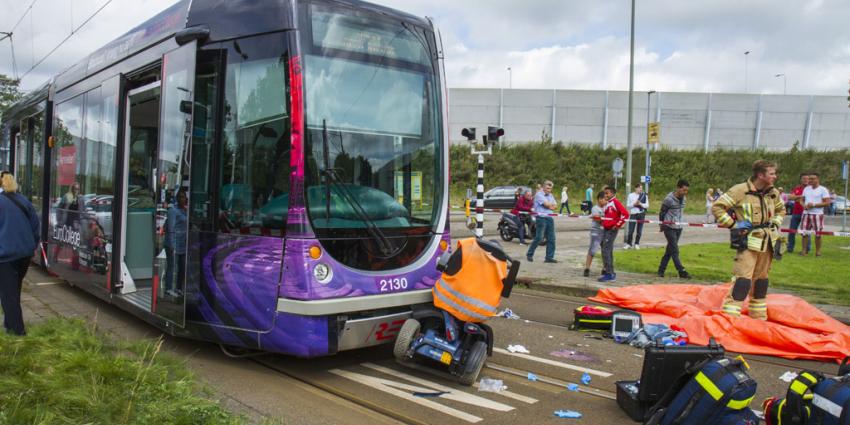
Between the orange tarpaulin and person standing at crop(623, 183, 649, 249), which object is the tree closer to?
person standing at crop(623, 183, 649, 249)

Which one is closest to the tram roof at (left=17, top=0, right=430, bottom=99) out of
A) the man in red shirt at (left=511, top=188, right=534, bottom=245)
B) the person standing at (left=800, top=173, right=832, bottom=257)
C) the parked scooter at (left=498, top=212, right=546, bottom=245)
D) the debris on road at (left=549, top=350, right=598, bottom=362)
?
the debris on road at (left=549, top=350, right=598, bottom=362)

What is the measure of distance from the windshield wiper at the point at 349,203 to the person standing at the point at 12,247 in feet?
11.0

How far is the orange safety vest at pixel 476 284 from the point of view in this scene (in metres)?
5.08

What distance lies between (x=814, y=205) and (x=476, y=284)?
39.1 ft

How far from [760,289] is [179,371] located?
20.7 ft

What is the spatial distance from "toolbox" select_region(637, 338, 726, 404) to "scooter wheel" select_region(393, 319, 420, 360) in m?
1.82

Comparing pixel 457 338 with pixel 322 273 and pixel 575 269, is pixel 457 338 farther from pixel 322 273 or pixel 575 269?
pixel 575 269

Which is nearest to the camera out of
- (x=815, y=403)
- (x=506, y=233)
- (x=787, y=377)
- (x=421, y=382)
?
(x=815, y=403)

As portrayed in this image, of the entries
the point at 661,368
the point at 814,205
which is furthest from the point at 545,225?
the point at 661,368

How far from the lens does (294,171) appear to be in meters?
4.92

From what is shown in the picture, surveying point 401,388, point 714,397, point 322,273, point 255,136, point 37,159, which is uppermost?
point 255,136

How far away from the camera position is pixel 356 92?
527 cm

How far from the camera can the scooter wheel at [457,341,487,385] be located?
5.07 m

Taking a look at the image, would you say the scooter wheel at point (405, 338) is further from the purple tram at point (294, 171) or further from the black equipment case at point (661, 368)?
the black equipment case at point (661, 368)
